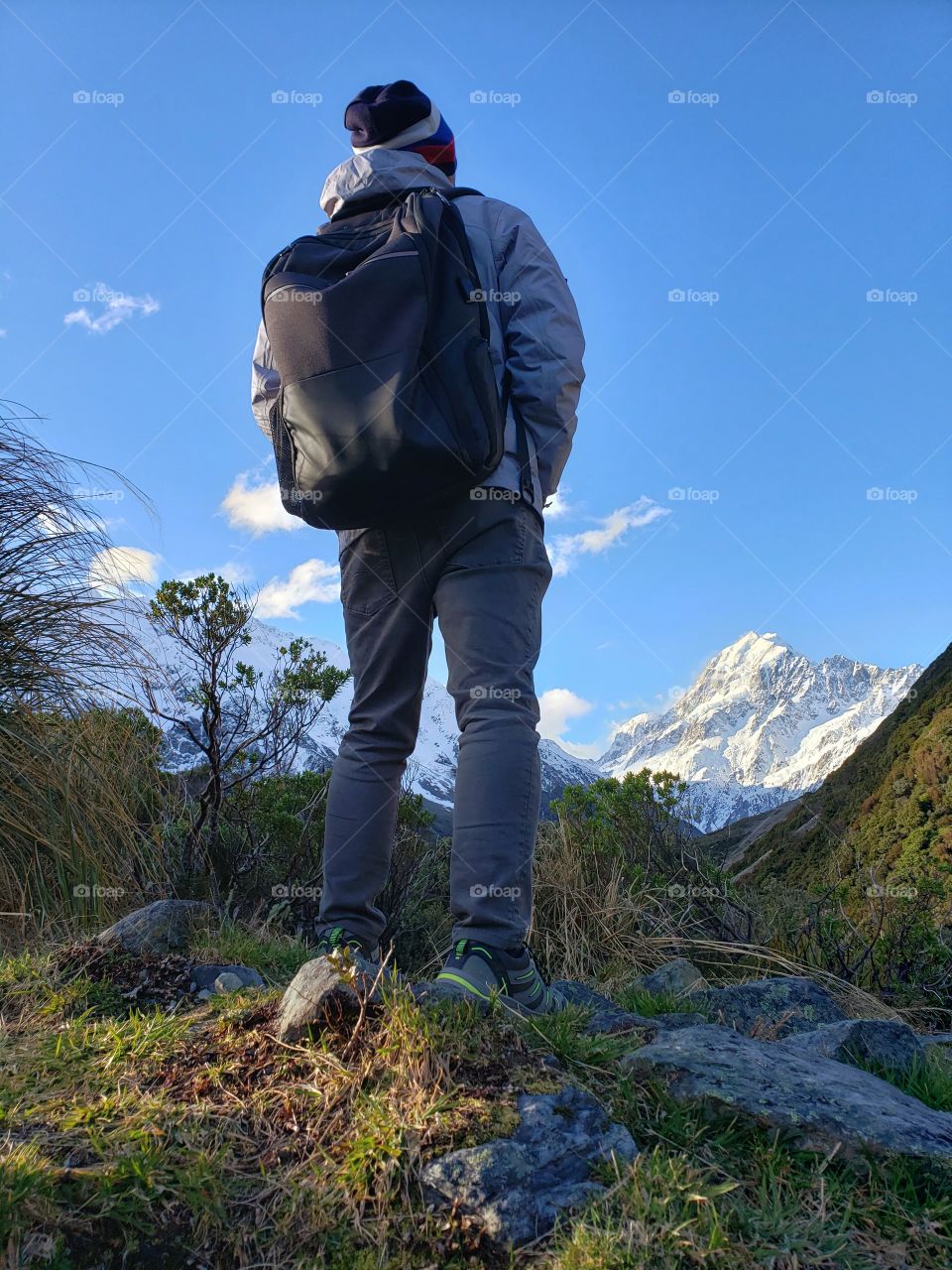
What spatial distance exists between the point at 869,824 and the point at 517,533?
14.4m

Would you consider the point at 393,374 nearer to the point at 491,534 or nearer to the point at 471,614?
the point at 491,534

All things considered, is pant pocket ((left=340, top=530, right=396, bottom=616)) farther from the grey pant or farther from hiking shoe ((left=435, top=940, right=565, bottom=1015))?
hiking shoe ((left=435, top=940, right=565, bottom=1015))

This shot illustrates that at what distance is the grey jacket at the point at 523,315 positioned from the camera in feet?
7.87

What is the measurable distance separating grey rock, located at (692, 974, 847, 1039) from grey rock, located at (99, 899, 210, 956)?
171cm

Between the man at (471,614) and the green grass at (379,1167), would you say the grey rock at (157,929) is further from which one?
the green grass at (379,1167)

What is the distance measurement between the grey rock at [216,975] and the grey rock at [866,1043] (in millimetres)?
1475

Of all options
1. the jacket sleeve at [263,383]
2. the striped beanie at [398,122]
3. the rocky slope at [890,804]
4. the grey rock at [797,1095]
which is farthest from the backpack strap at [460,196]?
the rocky slope at [890,804]

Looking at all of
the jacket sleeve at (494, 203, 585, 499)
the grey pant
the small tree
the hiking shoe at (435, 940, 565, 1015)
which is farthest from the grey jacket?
the small tree

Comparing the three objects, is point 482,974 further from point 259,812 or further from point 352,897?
point 259,812

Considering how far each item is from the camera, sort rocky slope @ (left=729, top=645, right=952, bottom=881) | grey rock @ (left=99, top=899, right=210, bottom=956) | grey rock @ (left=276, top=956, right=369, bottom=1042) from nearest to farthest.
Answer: grey rock @ (left=276, top=956, right=369, bottom=1042)
grey rock @ (left=99, top=899, right=210, bottom=956)
rocky slope @ (left=729, top=645, right=952, bottom=881)

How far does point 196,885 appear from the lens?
163 inches

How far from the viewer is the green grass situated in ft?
4.34

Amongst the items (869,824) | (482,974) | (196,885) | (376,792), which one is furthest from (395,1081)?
(869,824)

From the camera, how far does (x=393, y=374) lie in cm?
218
